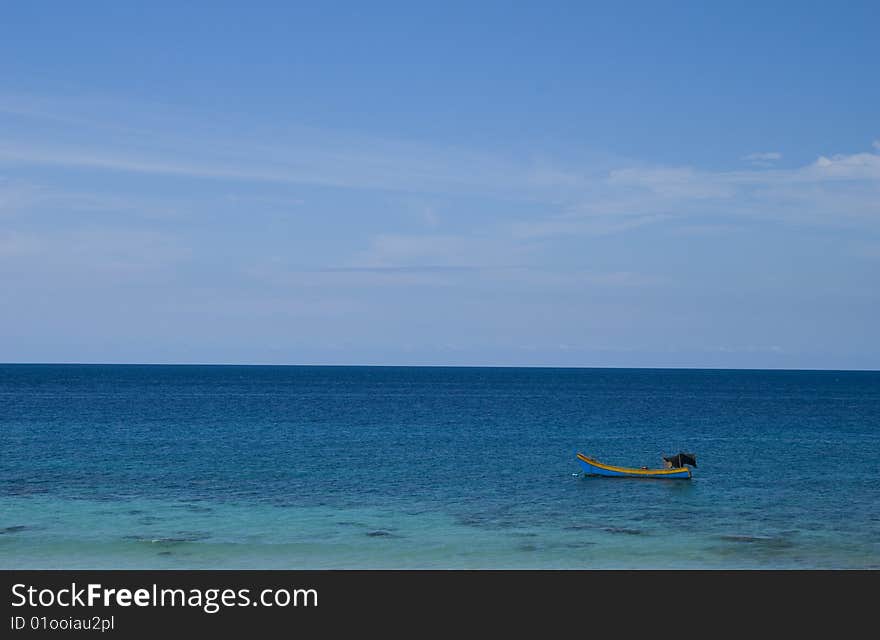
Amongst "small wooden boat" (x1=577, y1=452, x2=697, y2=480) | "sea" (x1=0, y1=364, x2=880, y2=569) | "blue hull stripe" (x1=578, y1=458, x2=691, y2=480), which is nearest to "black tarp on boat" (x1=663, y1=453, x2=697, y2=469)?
"small wooden boat" (x1=577, y1=452, x2=697, y2=480)

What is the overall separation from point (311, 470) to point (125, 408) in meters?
68.5

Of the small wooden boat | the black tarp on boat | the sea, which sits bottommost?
the sea

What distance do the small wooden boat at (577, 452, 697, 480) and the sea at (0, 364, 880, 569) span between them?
31.8 inches

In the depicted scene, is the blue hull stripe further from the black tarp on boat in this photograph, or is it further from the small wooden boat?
the black tarp on boat

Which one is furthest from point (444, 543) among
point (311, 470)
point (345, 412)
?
point (345, 412)

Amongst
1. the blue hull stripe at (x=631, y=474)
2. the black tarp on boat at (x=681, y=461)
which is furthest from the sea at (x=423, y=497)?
the black tarp on boat at (x=681, y=461)

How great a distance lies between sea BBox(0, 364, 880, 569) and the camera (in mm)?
34531

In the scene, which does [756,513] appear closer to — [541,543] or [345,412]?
[541,543]

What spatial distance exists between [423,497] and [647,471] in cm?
1646

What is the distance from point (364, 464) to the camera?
60719mm

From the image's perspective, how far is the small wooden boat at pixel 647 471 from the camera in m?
54.9

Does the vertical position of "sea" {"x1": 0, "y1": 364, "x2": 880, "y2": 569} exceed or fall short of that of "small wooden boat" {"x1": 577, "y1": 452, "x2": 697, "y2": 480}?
it falls short

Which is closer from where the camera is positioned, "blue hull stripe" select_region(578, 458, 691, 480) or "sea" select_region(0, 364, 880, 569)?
"sea" select_region(0, 364, 880, 569)
